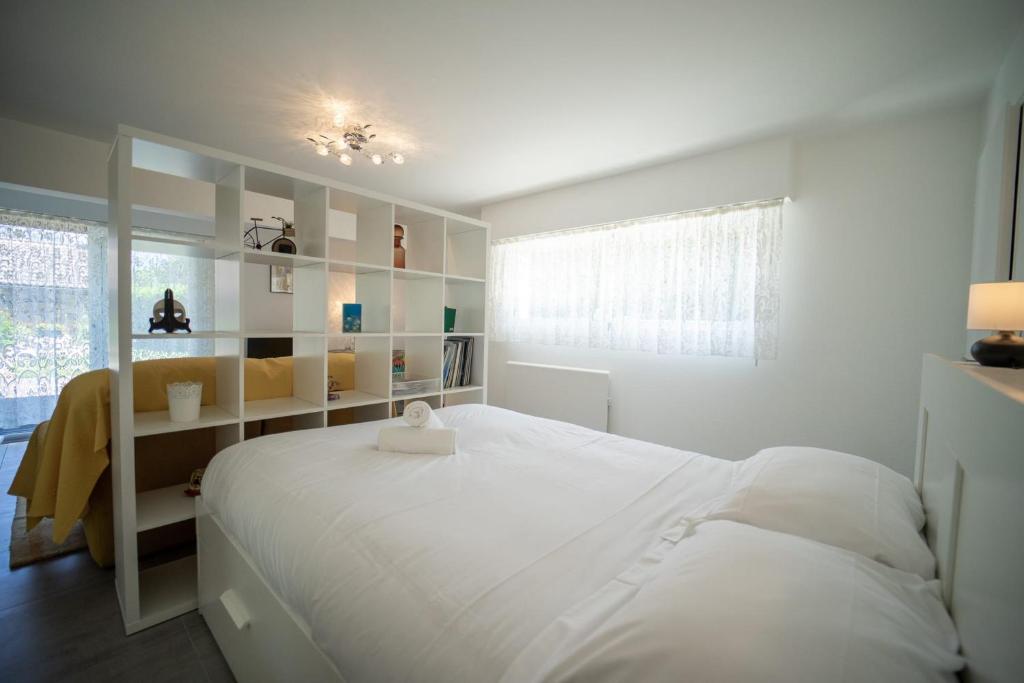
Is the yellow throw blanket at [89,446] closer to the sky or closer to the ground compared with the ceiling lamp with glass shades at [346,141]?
closer to the ground

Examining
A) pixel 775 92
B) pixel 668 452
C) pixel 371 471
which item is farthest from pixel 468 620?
pixel 775 92

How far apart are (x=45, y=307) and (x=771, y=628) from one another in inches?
239

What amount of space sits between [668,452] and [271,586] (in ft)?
4.76

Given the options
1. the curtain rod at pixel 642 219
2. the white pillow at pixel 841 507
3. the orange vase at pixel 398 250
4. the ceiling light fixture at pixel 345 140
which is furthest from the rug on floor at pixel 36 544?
the curtain rod at pixel 642 219

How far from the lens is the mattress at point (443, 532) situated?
2.44 feet

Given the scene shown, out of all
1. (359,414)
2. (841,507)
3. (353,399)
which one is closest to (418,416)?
(353,399)

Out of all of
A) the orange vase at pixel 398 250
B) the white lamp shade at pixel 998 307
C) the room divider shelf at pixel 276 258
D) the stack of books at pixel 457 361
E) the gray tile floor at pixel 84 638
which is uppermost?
the orange vase at pixel 398 250

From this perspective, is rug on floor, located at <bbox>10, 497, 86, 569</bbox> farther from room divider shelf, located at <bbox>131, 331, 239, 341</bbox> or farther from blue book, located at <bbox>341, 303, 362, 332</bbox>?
blue book, located at <bbox>341, 303, 362, 332</bbox>

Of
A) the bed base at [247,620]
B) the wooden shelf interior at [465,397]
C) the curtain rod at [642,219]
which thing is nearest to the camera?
the bed base at [247,620]

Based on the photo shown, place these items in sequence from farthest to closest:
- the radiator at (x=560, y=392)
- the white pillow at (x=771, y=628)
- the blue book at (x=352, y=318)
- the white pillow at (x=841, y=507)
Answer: the radiator at (x=560, y=392), the blue book at (x=352, y=318), the white pillow at (x=841, y=507), the white pillow at (x=771, y=628)

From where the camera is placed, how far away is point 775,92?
2158mm

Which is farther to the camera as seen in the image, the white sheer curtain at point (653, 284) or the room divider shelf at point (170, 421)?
the white sheer curtain at point (653, 284)

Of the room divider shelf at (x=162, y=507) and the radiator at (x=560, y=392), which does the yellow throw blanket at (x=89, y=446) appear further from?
the radiator at (x=560, y=392)

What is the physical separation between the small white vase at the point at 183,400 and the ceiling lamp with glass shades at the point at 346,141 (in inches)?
70.1
